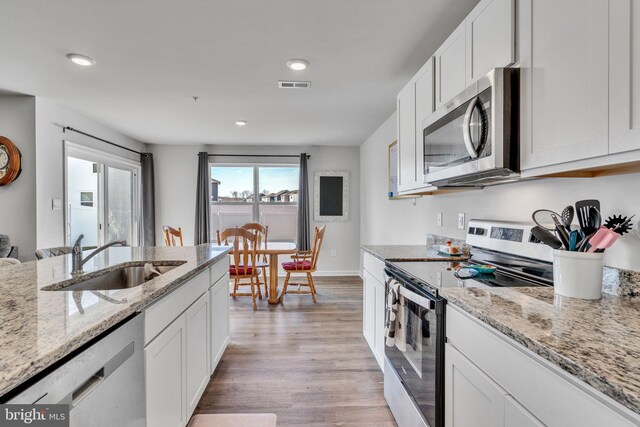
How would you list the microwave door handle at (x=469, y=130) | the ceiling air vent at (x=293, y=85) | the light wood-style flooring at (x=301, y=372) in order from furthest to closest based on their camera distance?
the ceiling air vent at (x=293, y=85) < the light wood-style flooring at (x=301, y=372) < the microwave door handle at (x=469, y=130)

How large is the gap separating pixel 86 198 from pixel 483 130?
15.5ft

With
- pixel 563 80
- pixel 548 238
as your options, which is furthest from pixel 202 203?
pixel 563 80

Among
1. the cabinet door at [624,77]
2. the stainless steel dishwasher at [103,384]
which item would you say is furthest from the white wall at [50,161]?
the cabinet door at [624,77]

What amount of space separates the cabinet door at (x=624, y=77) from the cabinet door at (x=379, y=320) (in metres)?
1.52

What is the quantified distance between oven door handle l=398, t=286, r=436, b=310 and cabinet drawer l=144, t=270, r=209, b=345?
1.08m

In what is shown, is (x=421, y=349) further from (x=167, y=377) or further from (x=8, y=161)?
(x=8, y=161)

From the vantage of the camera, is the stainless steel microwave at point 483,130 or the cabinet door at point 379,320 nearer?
the stainless steel microwave at point 483,130

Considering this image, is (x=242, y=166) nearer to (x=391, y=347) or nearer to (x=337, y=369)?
(x=337, y=369)

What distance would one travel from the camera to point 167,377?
4.54ft

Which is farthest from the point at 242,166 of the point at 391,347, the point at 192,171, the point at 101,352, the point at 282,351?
the point at 101,352

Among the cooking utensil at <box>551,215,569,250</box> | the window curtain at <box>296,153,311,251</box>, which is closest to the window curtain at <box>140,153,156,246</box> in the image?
the window curtain at <box>296,153,311,251</box>

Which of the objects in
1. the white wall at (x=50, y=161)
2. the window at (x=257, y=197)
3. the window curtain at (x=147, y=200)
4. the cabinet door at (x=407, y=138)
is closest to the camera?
the cabinet door at (x=407, y=138)

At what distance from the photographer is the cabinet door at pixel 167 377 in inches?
48.3

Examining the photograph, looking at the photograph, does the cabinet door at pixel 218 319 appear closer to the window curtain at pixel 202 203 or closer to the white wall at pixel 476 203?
the white wall at pixel 476 203
